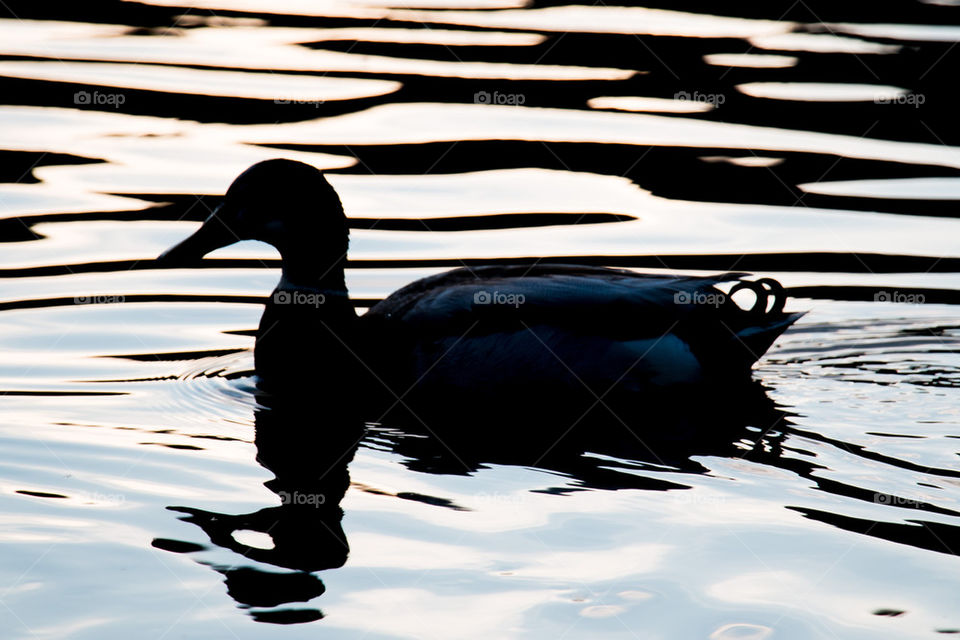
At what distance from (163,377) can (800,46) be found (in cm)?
801

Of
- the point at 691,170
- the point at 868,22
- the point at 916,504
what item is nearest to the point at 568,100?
the point at 691,170

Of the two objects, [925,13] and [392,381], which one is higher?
[925,13]

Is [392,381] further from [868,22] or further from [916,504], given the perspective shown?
[868,22]

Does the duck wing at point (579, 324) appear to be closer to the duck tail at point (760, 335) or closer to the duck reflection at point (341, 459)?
the duck tail at point (760, 335)

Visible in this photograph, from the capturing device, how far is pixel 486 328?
741 cm

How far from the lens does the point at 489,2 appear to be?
49.0 feet
